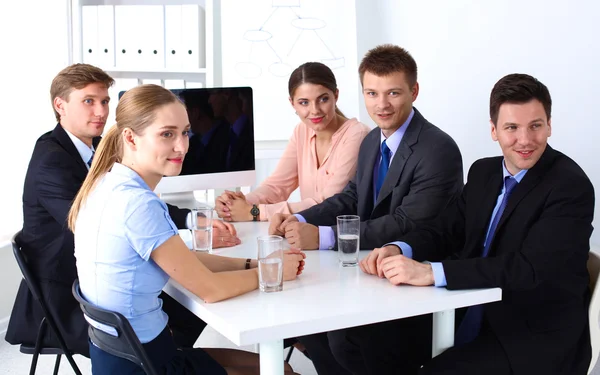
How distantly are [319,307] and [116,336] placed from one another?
46 cm

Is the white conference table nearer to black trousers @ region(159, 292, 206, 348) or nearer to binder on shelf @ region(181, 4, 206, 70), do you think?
black trousers @ region(159, 292, 206, 348)

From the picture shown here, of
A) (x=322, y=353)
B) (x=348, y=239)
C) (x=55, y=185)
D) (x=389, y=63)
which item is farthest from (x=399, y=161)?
(x=55, y=185)

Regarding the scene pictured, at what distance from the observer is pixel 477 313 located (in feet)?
6.26

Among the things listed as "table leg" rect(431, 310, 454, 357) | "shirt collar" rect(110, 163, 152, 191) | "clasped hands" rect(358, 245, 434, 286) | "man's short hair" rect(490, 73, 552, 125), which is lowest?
"table leg" rect(431, 310, 454, 357)

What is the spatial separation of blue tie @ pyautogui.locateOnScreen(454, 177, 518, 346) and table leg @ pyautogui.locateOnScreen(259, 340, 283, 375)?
2.16 ft

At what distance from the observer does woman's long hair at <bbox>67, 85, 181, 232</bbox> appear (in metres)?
1.68

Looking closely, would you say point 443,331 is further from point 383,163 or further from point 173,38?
point 173,38

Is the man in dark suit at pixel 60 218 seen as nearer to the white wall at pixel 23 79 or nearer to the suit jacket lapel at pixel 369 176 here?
the suit jacket lapel at pixel 369 176

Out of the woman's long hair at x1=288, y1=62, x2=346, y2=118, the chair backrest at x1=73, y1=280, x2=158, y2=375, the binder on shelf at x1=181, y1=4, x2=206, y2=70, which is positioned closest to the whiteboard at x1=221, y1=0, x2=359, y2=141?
the binder on shelf at x1=181, y1=4, x2=206, y2=70

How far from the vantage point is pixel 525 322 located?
177 cm

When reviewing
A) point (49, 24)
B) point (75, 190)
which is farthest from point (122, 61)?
point (75, 190)

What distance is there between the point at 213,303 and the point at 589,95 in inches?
78.1

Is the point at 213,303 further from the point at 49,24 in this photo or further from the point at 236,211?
the point at 49,24

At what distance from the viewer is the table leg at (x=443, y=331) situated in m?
1.75
